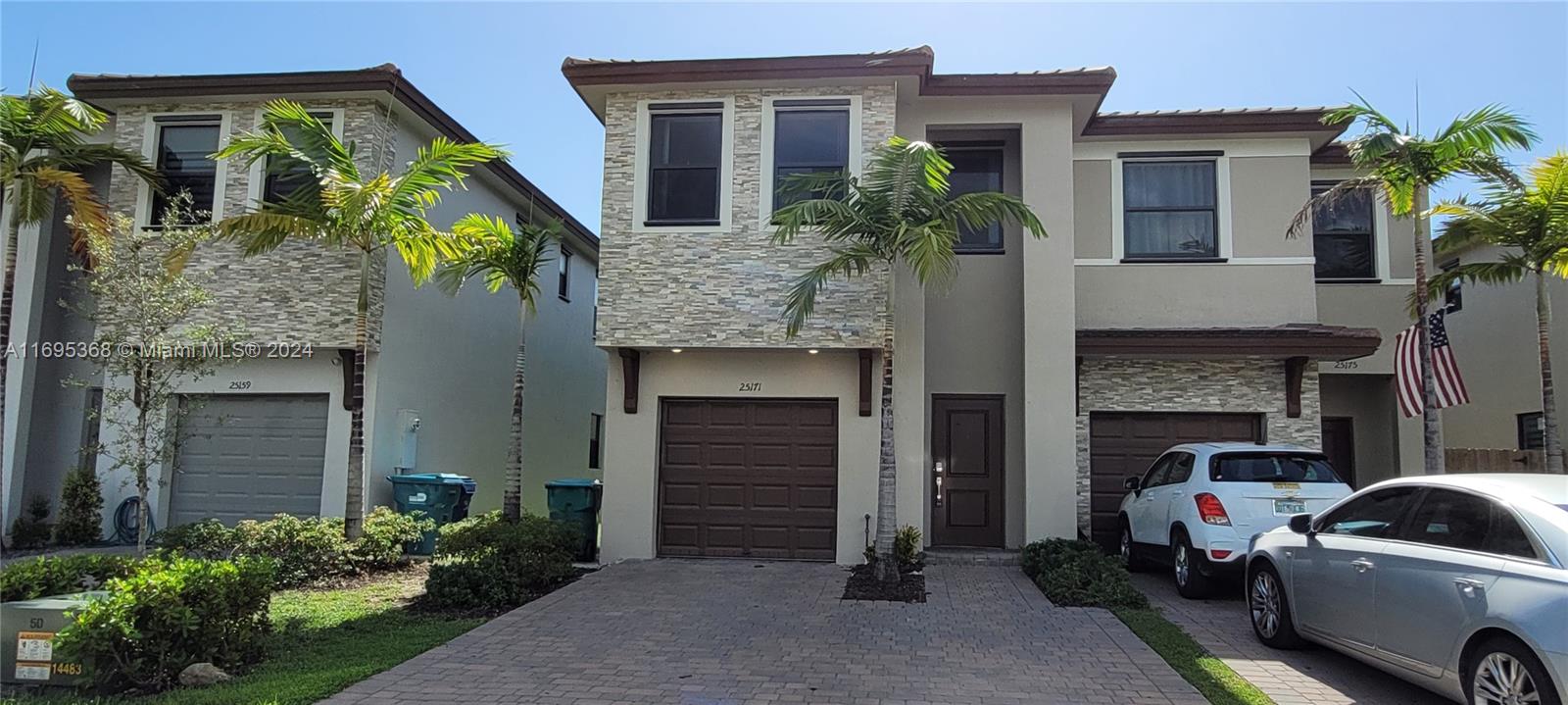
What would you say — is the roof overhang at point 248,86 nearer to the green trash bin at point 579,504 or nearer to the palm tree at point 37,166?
the palm tree at point 37,166

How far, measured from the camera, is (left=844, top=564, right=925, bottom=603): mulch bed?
9.46m

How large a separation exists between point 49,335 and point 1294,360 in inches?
718

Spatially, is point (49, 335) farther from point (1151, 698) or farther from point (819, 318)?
point (1151, 698)

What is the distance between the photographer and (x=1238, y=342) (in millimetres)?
12258

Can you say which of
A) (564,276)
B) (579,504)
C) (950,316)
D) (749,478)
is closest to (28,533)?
(579,504)

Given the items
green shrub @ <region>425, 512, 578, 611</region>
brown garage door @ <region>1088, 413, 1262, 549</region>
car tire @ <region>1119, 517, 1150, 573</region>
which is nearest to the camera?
green shrub @ <region>425, 512, 578, 611</region>

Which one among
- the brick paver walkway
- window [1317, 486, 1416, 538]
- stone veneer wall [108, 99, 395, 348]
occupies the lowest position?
the brick paver walkway

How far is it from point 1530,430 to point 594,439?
58.0 feet

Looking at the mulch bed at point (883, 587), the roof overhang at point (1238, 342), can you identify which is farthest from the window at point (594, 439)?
the roof overhang at point (1238, 342)

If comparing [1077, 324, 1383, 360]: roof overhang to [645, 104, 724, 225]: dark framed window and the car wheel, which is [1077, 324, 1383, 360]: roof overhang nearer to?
the car wheel

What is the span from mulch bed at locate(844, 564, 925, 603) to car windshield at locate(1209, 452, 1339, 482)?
3243 mm

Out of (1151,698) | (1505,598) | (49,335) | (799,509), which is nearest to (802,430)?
(799,509)

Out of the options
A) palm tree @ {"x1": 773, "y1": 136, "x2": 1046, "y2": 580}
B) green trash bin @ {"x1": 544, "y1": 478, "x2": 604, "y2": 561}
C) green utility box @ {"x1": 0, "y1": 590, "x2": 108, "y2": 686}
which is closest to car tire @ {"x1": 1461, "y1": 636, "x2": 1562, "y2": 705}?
palm tree @ {"x1": 773, "y1": 136, "x2": 1046, "y2": 580}

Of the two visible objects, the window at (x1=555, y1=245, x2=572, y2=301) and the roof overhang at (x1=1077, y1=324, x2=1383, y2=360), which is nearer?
the roof overhang at (x1=1077, y1=324, x2=1383, y2=360)
